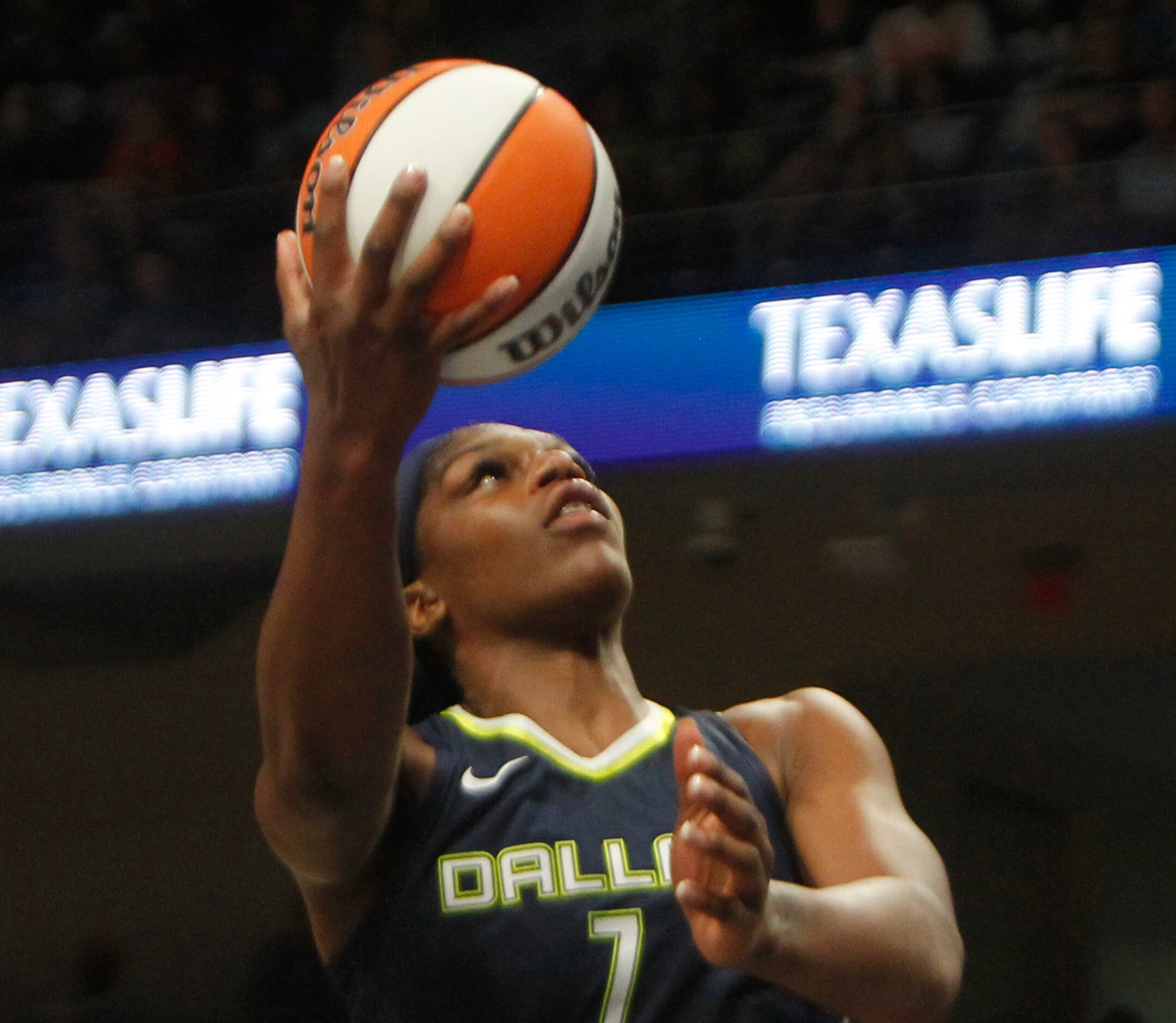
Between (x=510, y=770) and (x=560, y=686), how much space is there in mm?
194

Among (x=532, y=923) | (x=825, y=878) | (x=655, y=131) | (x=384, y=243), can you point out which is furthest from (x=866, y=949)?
(x=655, y=131)

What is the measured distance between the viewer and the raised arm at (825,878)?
1.27m

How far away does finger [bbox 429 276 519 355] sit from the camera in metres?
1.35

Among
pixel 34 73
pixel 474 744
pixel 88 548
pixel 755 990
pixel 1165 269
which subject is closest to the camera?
pixel 755 990

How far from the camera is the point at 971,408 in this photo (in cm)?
490

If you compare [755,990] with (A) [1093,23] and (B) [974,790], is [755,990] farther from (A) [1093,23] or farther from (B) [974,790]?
(A) [1093,23]

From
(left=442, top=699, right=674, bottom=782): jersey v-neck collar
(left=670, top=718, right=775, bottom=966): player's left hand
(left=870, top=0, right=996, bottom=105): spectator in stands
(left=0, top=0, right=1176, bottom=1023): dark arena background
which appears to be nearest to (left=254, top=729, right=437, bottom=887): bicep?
(left=442, top=699, right=674, bottom=782): jersey v-neck collar

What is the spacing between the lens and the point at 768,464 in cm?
516

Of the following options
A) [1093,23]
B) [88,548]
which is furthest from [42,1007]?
[1093,23]

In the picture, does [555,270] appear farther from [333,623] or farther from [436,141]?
[333,623]

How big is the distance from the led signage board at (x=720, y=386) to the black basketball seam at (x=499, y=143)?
3352mm

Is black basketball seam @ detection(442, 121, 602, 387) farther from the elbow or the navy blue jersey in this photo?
the elbow

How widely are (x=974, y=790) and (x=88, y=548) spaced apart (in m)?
3.44

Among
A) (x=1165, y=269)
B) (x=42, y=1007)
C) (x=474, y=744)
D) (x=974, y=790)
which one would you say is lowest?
(x=42, y=1007)
